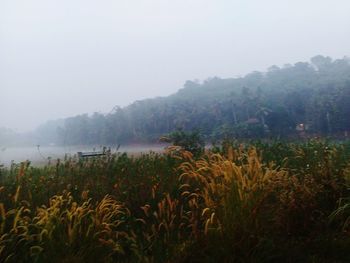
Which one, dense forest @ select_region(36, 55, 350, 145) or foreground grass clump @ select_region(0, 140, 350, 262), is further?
dense forest @ select_region(36, 55, 350, 145)

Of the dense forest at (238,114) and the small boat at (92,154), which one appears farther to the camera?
the dense forest at (238,114)

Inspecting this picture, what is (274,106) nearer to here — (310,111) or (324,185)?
(310,111)

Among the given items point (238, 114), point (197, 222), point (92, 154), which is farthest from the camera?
point (238, 114)

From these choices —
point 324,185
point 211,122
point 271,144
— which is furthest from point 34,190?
point 211,122

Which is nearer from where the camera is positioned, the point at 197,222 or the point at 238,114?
the point at 197,222

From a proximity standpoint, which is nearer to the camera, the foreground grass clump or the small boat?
the foreground grass clump

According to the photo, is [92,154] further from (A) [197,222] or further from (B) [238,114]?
(B) [238,114]

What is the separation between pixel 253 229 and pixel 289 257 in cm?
38

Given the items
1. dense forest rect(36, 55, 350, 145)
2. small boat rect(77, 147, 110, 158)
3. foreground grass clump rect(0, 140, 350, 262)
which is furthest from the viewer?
dense forest rect(36, 55, 350, 145)

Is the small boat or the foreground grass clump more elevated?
the small boat

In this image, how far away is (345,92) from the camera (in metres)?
29.6

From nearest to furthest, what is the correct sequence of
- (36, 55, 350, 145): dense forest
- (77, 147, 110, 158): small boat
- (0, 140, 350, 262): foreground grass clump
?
(0, 140, 350, 262): foreground grass clump < (77, 147, 110, 158): small boat < (36, 55, 350, 145): dense forest

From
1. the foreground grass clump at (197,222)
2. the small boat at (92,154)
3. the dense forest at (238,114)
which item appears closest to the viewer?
the foreground grass clump at (197,222)

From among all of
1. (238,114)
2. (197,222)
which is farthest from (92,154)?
(238,114)
